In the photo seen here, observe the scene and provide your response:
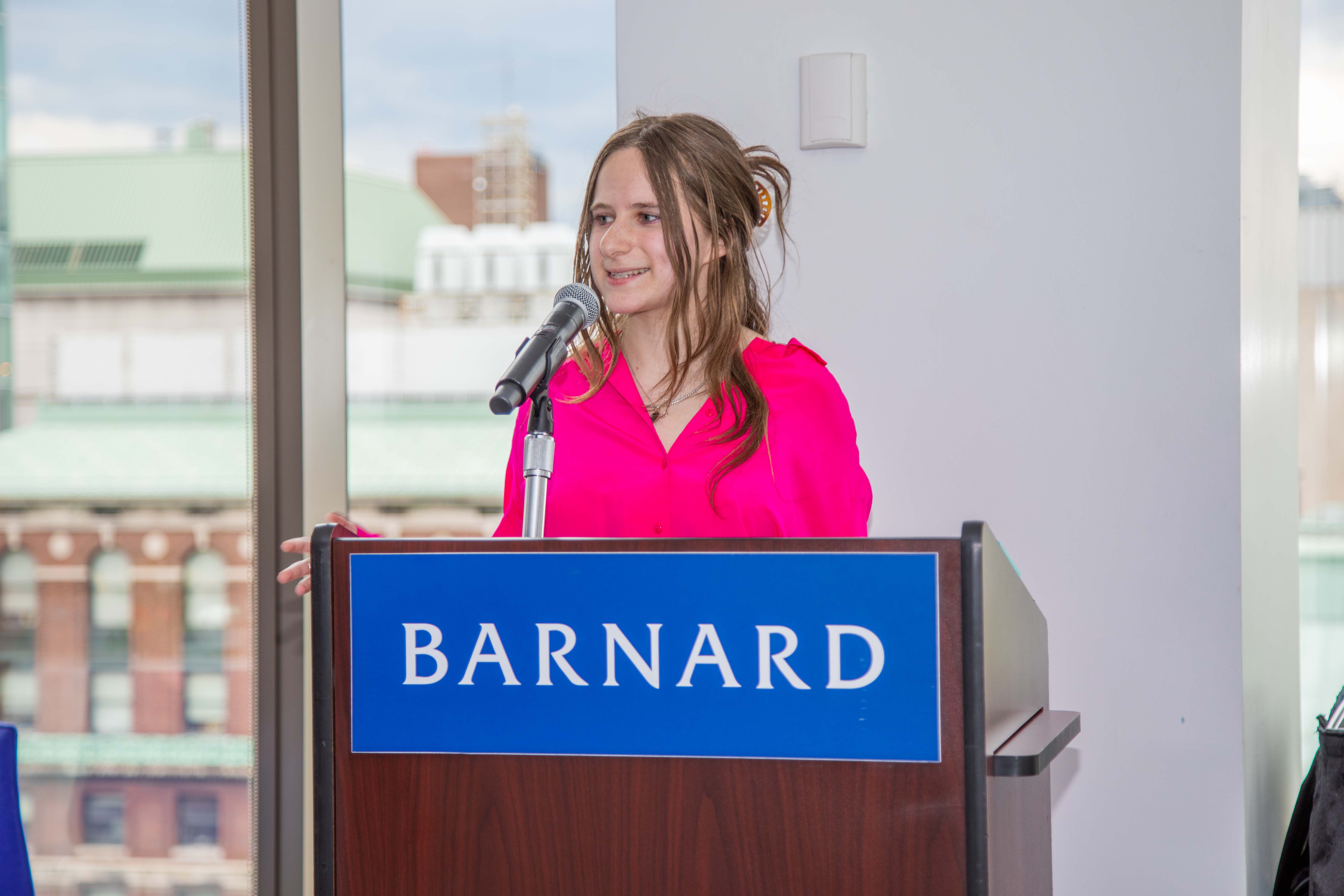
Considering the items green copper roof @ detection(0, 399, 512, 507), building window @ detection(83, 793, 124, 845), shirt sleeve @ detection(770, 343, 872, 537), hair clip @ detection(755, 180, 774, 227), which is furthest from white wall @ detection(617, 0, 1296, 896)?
building window @ detection(83, 793, 124, 845)

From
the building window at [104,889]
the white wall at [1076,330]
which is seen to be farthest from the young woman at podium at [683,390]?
the building window at [104,889]

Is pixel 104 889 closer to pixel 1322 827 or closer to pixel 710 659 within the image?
pixel 710 659

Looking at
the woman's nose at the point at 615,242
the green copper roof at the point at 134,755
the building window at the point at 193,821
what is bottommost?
the building window at the point at 193,821

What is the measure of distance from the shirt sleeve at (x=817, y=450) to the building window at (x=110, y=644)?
60.5 inches

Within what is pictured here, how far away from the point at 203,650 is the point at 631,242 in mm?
1463

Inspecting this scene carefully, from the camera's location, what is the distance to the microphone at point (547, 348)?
100cm

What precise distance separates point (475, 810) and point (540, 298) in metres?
1.88

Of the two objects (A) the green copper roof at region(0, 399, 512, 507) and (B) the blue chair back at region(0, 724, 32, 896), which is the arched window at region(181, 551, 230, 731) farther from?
(B) the blue chair back at region(0, 724, 32, 896)

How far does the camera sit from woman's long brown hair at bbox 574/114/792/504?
1594 millimetres

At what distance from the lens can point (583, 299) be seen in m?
1.20

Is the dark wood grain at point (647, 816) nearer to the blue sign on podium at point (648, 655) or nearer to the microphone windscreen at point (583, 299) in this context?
the blue sign on podium at point (648, 655)

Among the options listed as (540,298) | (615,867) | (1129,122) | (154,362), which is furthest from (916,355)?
(154,362)

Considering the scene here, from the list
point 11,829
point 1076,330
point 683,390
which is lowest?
point 11,829

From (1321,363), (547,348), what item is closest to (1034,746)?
(547,348)
